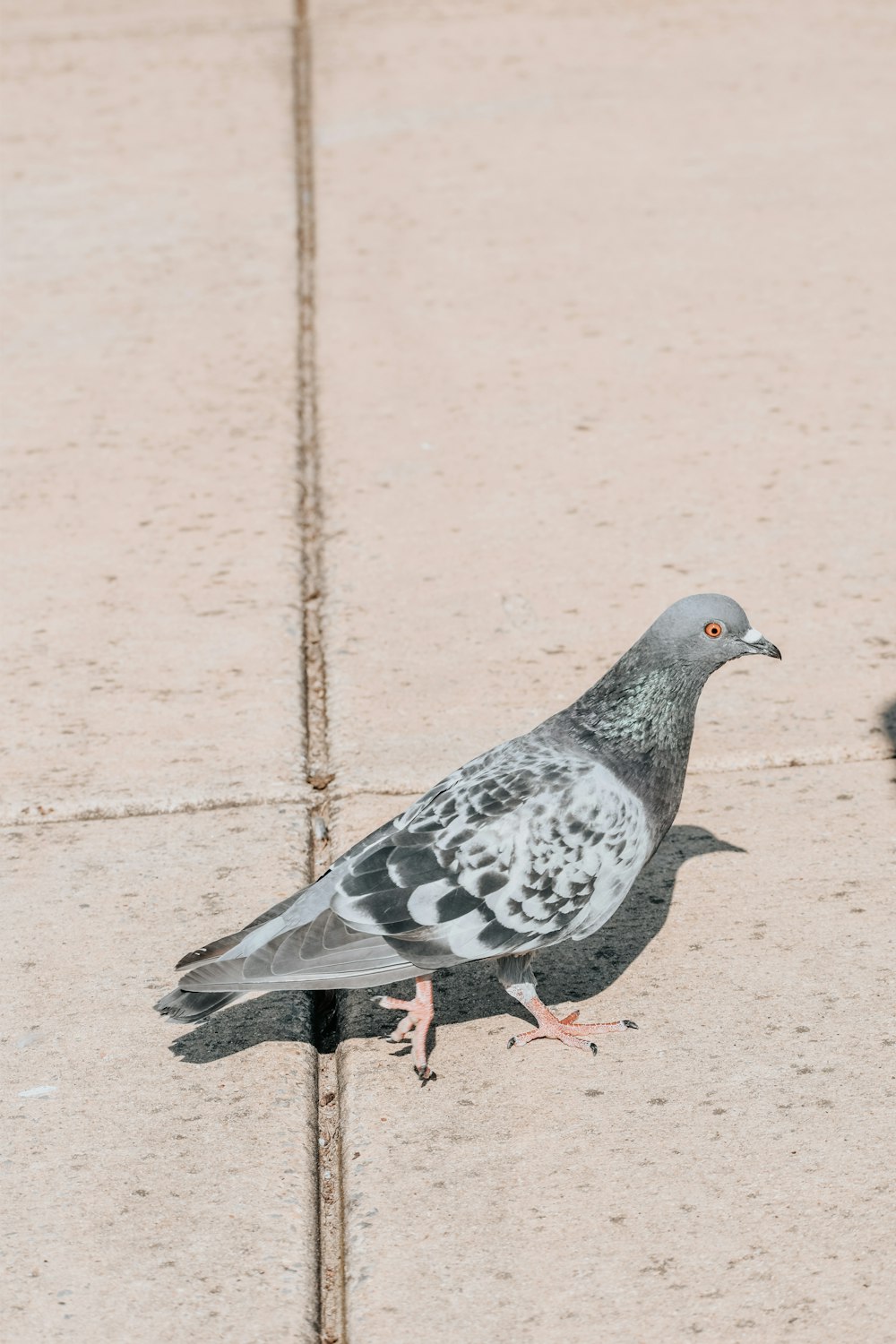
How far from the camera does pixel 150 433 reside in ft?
19.7

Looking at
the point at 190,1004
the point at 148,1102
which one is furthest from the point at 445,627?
the point at 148,1102

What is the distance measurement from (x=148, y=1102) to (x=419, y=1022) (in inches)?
22.0

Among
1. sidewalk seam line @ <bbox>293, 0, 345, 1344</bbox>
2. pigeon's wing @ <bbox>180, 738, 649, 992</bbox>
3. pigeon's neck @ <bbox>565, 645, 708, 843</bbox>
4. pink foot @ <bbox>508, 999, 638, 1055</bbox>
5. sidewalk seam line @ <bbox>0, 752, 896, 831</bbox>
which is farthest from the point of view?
sidewalk seam line @ <bbox>0, 752, 896, 831</bbox>

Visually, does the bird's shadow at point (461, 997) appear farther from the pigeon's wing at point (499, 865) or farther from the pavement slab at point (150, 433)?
the pavement slab at point (150, 433)

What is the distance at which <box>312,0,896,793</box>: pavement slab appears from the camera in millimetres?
4684

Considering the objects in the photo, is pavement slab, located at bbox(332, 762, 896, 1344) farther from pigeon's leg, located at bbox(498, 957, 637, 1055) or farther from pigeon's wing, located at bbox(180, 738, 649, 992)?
pigeon's wing, located at bbox(180, 738, 649, 992)

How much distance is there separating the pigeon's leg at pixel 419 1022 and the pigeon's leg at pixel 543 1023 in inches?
6.7

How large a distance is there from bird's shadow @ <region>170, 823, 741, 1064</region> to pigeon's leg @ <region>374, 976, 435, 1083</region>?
0.22ft

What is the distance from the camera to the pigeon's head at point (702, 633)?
3566 mm

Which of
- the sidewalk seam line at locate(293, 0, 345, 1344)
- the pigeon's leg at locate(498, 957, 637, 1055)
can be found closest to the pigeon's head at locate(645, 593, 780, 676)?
the pigeon's leg at locate(498, 957, 637, 1055)

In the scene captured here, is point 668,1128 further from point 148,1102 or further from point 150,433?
point 150,433

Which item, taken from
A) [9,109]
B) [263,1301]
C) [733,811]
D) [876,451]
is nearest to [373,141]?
[9,109]

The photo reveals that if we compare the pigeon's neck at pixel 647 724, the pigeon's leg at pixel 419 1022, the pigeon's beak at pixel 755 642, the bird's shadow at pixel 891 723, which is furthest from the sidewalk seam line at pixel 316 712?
the bird's shadow at pixel 891 723

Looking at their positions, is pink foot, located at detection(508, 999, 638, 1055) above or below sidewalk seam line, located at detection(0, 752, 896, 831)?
below
